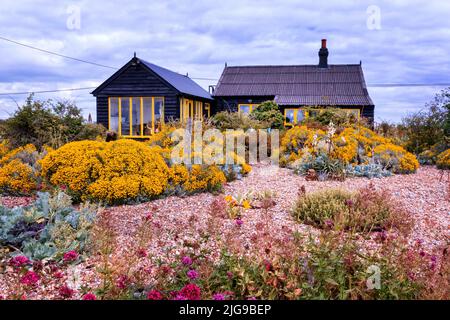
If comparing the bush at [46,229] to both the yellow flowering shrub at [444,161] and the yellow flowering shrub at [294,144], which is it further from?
the yellow flowering shrub at [444,161]

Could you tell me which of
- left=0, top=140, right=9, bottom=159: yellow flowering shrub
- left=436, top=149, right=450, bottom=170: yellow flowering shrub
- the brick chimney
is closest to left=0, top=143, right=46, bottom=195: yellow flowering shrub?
left=0, top=140, right=9, bottom=159: yellow flowering shrub

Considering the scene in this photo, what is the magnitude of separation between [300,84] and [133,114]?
27.9ft

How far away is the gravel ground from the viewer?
3629 millimetres

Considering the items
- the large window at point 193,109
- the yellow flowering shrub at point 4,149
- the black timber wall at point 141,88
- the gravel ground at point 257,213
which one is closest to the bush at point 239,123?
the large window at point 193,109

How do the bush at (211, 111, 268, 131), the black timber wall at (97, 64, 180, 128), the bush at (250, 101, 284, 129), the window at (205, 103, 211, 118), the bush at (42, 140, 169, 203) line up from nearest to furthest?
the bush at (42, 140, 169, 203), the bush at (211, 111, 268, 131), the bush at (250, 101, 284, 129), the black timber wall at (97, 64, 180, 128), the window at (205, 103, 211, 118)

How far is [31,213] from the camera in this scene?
13.8 feet

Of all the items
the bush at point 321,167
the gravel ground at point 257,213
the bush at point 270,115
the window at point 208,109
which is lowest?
the gravel ground at point 257,213

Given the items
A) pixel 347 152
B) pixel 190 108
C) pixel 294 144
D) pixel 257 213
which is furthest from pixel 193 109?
pixel 257 213

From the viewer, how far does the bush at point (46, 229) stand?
3617 millimetres

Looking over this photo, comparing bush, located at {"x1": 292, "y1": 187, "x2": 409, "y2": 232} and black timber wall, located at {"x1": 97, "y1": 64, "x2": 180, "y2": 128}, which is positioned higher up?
black timber wall, located at {"x1": 97, "y1": 64, "x2": 180, "y2": 128}

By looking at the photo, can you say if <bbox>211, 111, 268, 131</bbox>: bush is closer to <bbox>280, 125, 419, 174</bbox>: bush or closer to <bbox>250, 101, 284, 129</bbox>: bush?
<bbox>250, 101, 284, 129</bbox>: bush

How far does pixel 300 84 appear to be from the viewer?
20.8 metres

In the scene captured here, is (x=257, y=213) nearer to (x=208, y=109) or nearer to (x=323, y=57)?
(x=208, y=109)
